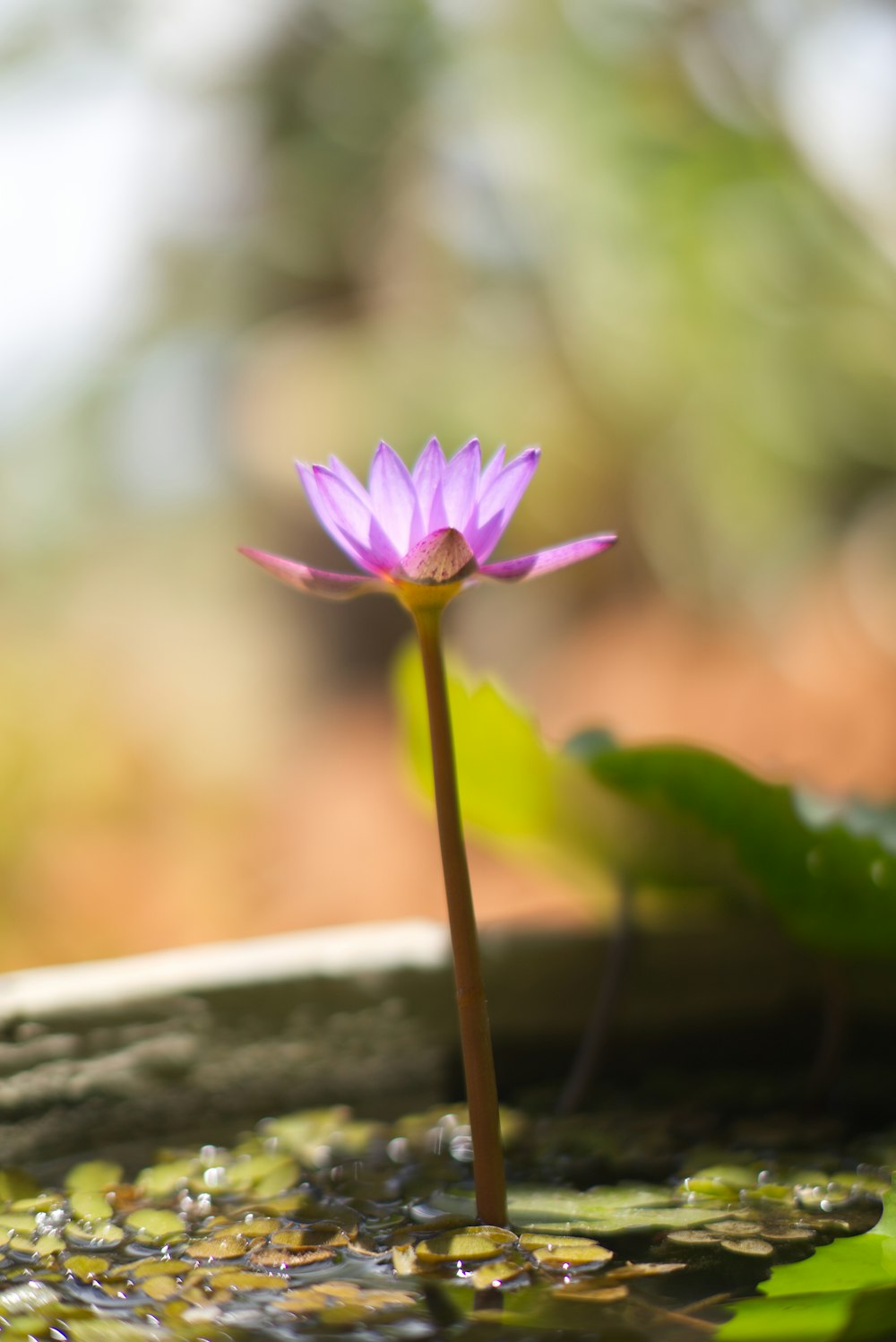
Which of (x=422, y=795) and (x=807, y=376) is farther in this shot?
(x=807, y=376)

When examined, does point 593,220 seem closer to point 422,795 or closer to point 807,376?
point 807,376

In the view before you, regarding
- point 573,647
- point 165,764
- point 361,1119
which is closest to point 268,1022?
point 361,1119

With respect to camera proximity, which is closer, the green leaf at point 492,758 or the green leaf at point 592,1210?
the green leaf at point 592,1210

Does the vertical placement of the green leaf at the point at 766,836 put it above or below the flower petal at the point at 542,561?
below

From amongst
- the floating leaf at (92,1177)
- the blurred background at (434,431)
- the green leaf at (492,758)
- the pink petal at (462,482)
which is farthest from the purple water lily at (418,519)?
the blurred background at (434,431)

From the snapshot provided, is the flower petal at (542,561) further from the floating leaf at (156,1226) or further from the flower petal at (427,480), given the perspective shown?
the floating leaf at (156,1226)

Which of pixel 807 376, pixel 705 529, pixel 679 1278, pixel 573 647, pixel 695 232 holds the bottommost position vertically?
pixel 679 1278

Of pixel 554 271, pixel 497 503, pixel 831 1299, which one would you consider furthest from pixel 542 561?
pixel 554 271
